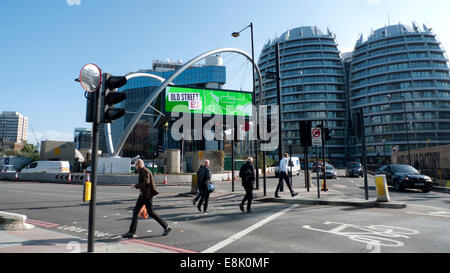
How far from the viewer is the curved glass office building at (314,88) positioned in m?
89.6

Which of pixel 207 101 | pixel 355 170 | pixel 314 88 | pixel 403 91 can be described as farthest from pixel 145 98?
pixel 403 91

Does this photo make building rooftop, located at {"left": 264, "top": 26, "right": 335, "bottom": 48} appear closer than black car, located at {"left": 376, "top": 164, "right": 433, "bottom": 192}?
No

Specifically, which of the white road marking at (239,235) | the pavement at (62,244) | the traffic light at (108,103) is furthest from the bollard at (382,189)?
the traffic light at (108,103)

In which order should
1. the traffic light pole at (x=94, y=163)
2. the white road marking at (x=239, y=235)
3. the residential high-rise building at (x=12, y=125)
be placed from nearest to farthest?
the traffic light pole at (x=94, y=163), the white road marking at (x=239, y=235), the residential high-rise building at (x=12, y=125)

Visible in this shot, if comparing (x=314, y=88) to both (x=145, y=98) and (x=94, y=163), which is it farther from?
(x=94, y=163)

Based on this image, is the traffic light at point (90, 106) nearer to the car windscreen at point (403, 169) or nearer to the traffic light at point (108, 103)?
the traffic light at point (108, 103)

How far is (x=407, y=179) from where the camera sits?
14.7 m

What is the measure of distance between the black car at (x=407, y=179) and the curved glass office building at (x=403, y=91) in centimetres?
6949

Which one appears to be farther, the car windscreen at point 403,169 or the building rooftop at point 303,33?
the building rooftop at point 303,33

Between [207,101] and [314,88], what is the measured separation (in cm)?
6568

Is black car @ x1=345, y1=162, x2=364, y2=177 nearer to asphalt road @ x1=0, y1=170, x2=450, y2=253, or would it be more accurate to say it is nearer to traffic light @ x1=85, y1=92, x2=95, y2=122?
asphalt road @ x1=0, y1=170, x2=450, y2=253

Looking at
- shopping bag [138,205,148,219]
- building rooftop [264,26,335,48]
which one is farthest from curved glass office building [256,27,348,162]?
shopping bag [138,205,148,219]

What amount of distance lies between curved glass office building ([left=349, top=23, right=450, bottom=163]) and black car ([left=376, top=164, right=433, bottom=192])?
6949 centimetres

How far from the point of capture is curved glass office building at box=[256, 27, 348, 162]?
89.6 meters
